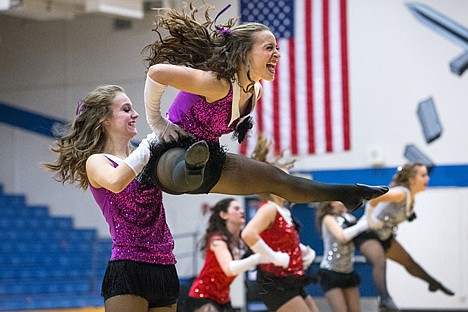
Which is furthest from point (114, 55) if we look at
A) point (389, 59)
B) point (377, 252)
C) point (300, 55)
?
point (377, 252)

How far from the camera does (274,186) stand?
3.55 metres

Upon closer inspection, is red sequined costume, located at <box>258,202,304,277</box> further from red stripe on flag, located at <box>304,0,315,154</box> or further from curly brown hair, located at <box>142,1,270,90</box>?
red stripe on flag, located at <box>304,0,315,154</box>

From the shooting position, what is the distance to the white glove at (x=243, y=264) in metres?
5.62

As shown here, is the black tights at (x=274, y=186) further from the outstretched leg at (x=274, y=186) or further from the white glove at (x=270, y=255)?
the white glove at (x=270, y=255)

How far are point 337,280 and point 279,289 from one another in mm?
1585

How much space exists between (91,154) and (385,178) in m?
8.27

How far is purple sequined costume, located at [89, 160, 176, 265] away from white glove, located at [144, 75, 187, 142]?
0.28m

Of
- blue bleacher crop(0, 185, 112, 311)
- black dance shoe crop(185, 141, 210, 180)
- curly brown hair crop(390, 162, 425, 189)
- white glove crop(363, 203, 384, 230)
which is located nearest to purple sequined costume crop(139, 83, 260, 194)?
black dance shoe crop(185, 141, 210, 180)

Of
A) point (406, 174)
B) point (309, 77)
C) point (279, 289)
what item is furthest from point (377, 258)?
point (309, 77)

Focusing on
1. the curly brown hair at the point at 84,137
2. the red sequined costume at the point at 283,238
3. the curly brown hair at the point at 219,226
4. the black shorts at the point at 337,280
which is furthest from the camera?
the black shorts at the point at 337,280

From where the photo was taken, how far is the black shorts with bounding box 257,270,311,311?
5551mm

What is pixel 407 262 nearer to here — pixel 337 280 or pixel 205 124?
pixel 337 280

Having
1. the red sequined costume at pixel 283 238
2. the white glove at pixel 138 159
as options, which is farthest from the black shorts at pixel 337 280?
the white glove at pixel 138 159

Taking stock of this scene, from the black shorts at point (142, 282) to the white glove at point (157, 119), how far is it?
0.58 metres
